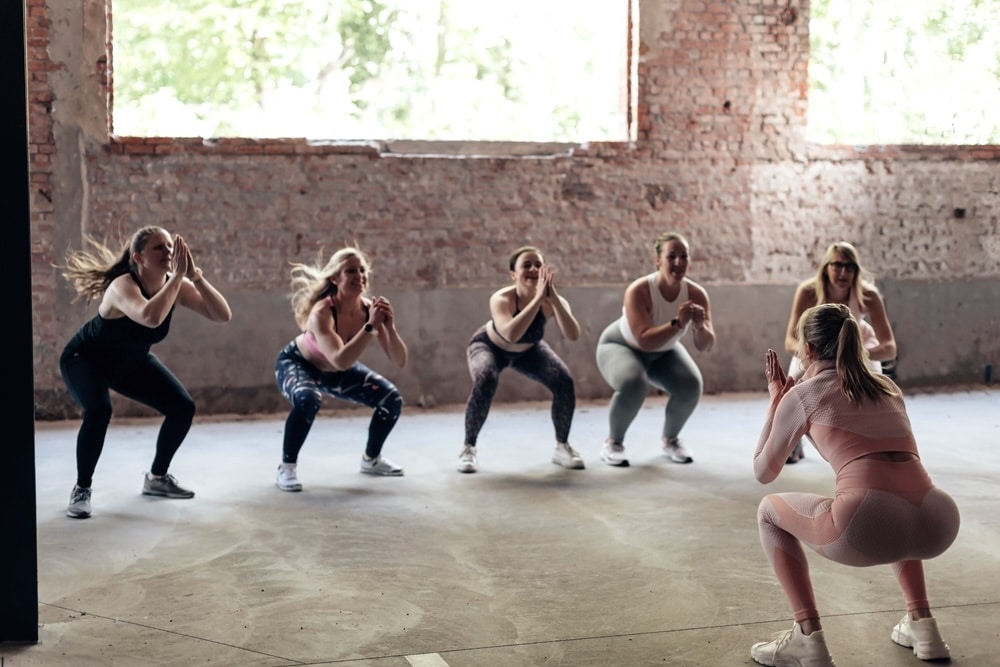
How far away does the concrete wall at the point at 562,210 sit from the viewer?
828 cm

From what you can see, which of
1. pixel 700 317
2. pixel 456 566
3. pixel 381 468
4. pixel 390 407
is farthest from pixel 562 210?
pixel 456 566

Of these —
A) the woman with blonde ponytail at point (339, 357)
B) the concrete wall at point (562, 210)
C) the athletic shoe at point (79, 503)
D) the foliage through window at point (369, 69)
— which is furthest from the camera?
the foliage through window at point (369, 69)

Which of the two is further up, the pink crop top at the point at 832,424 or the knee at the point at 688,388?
the pink crop top at the point at 832,424

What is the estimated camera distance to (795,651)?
3.41m

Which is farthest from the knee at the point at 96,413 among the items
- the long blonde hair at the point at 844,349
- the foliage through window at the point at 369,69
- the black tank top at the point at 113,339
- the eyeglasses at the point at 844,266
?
the foliage through window at the point at 369,69

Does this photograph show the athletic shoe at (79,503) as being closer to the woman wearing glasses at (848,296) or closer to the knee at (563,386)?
the knee at (563,386)

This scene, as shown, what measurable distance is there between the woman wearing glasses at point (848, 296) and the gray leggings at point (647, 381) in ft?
2.00

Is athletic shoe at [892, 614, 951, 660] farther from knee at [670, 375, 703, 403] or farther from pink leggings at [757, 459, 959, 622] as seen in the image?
knee at [670, 375, 703, 403]

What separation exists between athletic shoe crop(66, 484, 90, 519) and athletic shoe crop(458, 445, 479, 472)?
202 cm

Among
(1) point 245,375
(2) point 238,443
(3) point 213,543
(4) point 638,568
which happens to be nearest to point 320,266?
(1) point 245,375

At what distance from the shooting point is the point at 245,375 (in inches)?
338

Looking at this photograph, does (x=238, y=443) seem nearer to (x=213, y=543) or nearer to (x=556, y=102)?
(x=213, y=543)

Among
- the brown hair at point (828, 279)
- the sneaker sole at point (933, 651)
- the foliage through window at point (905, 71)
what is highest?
the foliage through window at point (905, 71)

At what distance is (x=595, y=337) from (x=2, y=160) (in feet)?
20.3
